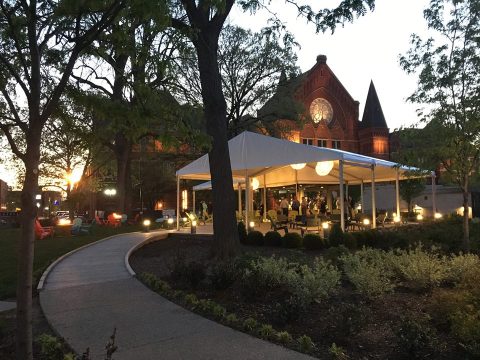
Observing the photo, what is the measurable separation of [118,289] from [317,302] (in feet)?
12.4

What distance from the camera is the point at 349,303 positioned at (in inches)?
248

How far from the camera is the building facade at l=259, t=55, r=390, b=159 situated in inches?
2024

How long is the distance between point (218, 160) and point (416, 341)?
7661 millimetres

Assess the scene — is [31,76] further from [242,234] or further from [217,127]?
[242,234]

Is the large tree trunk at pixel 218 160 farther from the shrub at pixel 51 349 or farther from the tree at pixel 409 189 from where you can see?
the tree at pixel 409 189

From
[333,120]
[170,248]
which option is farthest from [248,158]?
[333,120]

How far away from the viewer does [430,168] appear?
37.5ft

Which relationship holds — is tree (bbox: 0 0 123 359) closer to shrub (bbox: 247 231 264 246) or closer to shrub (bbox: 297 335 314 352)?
shrub (bbox: 297 335 314 352)

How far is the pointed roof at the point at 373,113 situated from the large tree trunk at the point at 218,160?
46.5 m

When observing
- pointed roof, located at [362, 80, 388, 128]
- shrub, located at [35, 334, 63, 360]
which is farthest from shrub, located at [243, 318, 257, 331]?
pointed roof, located at [362, 80, 388, 128]

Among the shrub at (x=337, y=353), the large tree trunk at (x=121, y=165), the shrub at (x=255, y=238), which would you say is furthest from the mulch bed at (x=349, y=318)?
the large tree trunk at (x=121, y=165)

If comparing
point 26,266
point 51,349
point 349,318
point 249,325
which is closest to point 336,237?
point 249,325

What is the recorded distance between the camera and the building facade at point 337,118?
51406 mm

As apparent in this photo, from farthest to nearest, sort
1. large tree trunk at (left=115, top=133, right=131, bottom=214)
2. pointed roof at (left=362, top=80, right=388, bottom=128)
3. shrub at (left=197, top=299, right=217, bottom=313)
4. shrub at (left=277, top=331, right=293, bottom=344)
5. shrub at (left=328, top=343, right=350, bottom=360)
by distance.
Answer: pointed roof at (left=362, top=80, right=388, bottom=128) → large tree trunk at (left=115, top=133, right=131, bottom=214) → shrub at (left=197, top=299, right=217, bottom=313) → shrub at (left=277, top=331, right=293, bottom=344) → shrub at (left=328, top=343, right=350, bottom=360)
